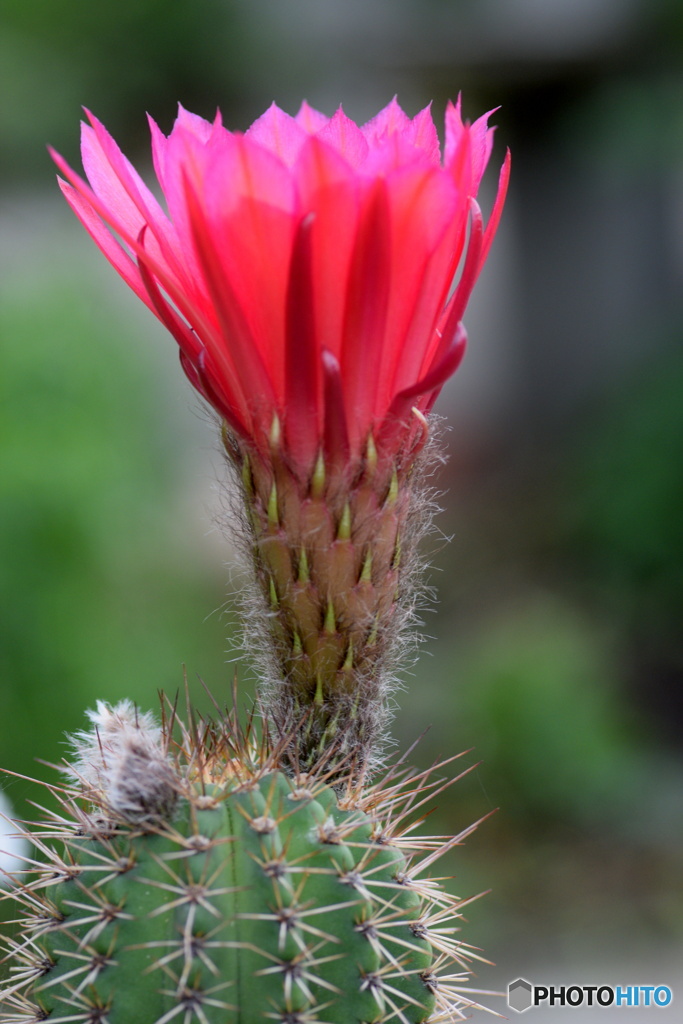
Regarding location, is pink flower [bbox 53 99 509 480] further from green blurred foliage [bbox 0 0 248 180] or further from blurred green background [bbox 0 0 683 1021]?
green blurred foliage [bbox 0 0 248 180]

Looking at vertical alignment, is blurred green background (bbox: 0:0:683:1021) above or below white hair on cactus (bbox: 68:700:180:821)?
above

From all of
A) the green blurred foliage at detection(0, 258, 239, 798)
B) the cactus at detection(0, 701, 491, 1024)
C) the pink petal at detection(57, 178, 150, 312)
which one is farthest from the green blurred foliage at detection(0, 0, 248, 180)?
the cactus at detection(0, 701, 491, 1024)

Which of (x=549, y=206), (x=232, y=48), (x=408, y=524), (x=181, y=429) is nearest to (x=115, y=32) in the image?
(x=232, y=48)

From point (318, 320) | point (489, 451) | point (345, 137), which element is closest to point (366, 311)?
point (318, 320)

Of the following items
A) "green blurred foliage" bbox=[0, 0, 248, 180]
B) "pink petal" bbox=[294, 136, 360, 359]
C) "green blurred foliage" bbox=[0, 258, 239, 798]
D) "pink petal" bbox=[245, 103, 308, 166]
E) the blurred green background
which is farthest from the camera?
"green blurred foliage" bbox=[0, 0, 248, 180]

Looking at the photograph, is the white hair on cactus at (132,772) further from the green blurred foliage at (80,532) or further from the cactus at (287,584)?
the green blurred foliage at (80,532)

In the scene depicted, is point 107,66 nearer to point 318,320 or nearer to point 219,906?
point 318,320

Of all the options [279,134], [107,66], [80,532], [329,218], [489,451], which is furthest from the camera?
[489,451]
